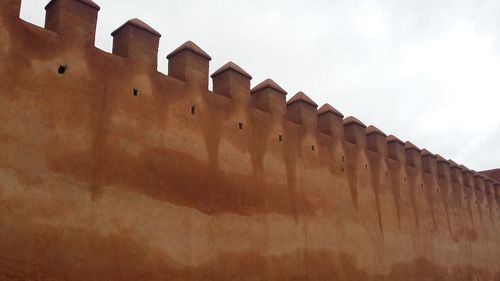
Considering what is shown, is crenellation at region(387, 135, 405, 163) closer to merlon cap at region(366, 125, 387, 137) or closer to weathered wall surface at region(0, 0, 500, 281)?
merlon cap at region(366, 125, 387, 137)

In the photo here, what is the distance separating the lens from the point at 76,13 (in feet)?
19.8

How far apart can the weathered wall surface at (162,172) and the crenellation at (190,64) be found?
0.9 inches

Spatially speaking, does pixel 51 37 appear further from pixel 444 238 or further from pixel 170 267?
pixel 444 238

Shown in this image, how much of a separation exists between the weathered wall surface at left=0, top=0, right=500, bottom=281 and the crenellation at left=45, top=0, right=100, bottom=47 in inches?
0.6

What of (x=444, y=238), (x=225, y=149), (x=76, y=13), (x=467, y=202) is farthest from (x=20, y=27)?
(x=467, y=202)

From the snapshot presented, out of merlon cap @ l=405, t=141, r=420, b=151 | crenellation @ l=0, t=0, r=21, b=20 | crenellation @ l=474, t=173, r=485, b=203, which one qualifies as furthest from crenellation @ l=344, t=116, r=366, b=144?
crenellation @ l=0, t=0, r=21, b=20

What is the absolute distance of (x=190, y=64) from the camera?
24.2 ft

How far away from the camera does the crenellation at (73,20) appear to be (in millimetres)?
5875

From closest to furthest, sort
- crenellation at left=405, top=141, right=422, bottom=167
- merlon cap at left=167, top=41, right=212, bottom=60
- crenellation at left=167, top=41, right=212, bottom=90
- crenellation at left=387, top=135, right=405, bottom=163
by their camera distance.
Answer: crenellation at left=167, top=41, right=212, bottom=90 → merlon cap at left=167, top=41, right=212, bottom=60 → crenellation at left=387, top=135, right=405, bottom=163 → crenellation at left=405, top=141, right=422, bottom=167

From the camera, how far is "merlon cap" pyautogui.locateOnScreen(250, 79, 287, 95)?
899cm

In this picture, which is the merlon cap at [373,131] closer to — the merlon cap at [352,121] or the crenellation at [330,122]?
the merlon cap at [352,121]

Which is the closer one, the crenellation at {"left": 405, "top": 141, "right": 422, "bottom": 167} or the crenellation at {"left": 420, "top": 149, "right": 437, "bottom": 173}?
the crenellation at {"left": 405, "top": 141, "right": 422, "bottom": 167}

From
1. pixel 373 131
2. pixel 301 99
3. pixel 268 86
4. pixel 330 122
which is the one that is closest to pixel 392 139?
pixel 373 131

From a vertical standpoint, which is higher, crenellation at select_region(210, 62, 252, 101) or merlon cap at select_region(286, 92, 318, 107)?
merlon cap at select_region(286, 92, 318, 107)
